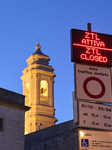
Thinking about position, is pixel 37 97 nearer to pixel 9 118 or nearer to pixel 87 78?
pixel 9 118

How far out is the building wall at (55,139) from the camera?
116 ft

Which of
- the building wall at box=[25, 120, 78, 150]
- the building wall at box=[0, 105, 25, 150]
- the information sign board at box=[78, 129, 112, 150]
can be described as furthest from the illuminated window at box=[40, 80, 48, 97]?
the information sign board at box=[78, 129, 112, 150]

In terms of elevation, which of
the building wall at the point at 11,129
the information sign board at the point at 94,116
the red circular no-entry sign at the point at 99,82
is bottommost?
the information sign board at the point at 94,116

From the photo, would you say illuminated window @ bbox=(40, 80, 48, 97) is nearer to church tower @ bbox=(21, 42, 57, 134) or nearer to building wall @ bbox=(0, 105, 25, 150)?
church tower @ bbox=(21, 42, 57, 134)

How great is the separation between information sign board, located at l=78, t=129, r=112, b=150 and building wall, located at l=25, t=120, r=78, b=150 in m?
24.2

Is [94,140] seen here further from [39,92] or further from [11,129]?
[39,92]

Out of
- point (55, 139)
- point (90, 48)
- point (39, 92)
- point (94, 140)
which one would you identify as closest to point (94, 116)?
point (94, 140)

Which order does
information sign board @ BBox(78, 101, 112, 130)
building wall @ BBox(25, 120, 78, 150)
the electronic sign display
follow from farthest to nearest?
building wall @ BBox(25, 120, 78, 150), the electronic sign display, information sign board @ BBox(78, 101, 112, 130)

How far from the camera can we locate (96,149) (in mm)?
9961

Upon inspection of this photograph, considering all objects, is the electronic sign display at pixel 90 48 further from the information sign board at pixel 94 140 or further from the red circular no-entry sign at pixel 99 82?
the information sign board at pixel 94 140

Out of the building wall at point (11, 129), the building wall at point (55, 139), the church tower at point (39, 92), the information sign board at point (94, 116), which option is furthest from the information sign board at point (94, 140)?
the church tower at point (39, 92)

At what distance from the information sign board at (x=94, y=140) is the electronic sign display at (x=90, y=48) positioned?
1970mm

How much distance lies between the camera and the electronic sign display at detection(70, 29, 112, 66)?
35.3 ft

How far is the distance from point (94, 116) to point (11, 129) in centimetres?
2225
